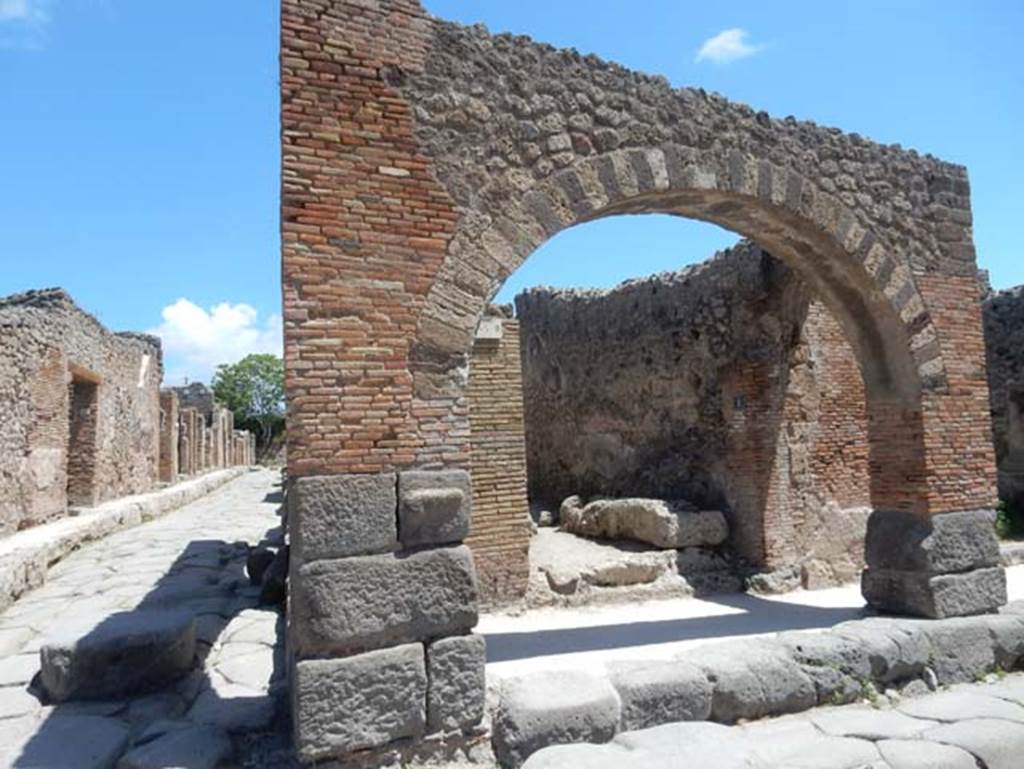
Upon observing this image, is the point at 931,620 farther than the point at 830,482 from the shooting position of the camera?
No

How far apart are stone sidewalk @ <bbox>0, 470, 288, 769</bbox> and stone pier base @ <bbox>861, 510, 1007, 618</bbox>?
17.2ft

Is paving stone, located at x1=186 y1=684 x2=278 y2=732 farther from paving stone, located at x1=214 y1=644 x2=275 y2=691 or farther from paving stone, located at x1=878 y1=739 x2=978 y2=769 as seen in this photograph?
paving stone, located at x1=878 y1=739 x2=978 y2=769

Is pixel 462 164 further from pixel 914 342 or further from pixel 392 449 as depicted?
pixel 914 342

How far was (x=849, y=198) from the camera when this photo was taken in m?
6.36

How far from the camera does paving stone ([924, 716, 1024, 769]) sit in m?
4.35

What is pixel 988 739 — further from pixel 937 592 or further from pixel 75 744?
pixel 75 744

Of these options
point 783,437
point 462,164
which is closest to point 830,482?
point 783,437

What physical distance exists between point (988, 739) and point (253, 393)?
5112 centimetres

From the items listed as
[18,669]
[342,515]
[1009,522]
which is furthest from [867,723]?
[1009,522]

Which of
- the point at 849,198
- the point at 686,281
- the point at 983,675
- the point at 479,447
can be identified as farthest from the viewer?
the point at 686,281

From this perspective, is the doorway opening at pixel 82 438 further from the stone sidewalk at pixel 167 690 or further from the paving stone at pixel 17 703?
the paving stone at pixel 17 703

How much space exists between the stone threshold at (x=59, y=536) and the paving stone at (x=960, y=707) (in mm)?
7376

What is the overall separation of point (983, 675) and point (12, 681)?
7.22m

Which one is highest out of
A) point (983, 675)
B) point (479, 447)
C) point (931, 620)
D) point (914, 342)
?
point (914, 342)
